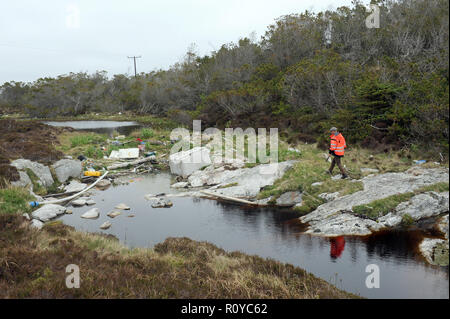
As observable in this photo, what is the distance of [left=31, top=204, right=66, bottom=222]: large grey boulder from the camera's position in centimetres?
1054

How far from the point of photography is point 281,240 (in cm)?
870

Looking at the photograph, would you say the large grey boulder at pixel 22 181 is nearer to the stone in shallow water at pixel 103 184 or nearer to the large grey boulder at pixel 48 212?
the large grey boulder at pixel 48 212

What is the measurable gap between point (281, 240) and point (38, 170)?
11.2 m

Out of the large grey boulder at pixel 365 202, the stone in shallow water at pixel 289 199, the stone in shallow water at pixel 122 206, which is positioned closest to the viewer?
the large grey boulder at pixel 365 202

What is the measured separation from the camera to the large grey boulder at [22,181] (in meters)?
12.1

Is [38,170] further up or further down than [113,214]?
further up


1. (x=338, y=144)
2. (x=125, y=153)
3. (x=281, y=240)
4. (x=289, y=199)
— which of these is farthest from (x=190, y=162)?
(x=281, y=240)

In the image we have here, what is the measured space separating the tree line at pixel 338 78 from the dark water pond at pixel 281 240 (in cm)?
325

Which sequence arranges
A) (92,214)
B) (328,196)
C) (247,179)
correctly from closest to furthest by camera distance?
(328,196)
(92,214)
(247,179)

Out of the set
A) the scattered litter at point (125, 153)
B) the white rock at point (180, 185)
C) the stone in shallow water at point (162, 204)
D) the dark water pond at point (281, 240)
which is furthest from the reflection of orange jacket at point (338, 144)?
the scattered litter at point (125, 153)

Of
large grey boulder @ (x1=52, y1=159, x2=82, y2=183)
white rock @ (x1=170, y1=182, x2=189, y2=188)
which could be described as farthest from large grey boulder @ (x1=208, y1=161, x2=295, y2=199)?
large grey boulder @ (x1=52, y1=159, x2=82, y2=183)

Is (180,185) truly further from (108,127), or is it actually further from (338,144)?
(108,127)
